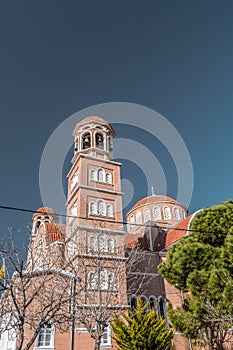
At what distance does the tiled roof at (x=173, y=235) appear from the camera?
21.1 meters

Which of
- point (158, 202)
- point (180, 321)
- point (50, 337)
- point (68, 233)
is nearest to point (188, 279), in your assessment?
point (180, 321)

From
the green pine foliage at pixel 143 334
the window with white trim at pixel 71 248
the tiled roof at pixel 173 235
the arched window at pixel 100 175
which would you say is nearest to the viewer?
the green pine foliage at pixel 143 334

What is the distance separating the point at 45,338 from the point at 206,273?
28.2 feet

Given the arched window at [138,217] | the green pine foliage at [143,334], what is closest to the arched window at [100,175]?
the green pine foliage at [143,334]

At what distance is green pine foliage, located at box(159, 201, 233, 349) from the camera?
11531mm

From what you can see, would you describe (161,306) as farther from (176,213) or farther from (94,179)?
(176,213)

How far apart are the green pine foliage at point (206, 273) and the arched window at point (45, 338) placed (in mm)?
6071

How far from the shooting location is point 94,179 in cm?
2077

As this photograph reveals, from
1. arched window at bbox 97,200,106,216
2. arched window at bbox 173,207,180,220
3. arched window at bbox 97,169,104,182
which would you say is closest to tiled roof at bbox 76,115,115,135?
arched window at bbox 97,169,104,182

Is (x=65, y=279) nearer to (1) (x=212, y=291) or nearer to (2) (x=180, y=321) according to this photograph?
(2) (x=180, y=321)

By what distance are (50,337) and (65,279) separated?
2.91 metres

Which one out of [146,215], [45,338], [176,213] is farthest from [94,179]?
[176,213]

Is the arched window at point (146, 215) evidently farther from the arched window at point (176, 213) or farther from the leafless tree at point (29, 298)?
the leafless tree at point (29, 298)

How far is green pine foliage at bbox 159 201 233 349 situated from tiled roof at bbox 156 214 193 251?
268 inches
